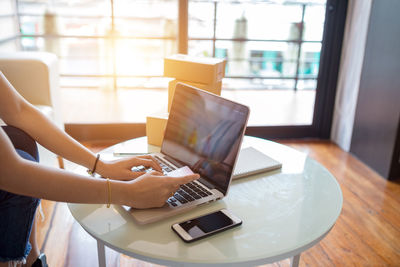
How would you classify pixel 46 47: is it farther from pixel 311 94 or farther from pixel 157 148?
pixel 157 148

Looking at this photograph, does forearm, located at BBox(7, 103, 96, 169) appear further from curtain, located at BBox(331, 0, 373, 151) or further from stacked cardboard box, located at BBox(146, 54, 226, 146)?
curtain, located at BBox(331, 0, 373, 151)

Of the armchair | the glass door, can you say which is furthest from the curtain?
the armchair

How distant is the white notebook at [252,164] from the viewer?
106 centimetres

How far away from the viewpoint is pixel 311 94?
12.8 ft

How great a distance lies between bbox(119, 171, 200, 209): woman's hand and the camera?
803mm

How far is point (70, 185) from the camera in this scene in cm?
78

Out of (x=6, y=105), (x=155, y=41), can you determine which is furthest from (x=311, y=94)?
(x=6, y=105)

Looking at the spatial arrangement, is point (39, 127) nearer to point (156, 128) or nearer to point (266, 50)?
point (156, 128)

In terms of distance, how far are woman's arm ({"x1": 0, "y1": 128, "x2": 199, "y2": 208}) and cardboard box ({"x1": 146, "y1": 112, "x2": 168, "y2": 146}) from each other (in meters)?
0.47

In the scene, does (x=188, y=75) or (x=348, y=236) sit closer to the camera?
(x=188, y=75)

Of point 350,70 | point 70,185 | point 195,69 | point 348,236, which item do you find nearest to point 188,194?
point 70,185

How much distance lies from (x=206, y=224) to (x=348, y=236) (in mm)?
1044

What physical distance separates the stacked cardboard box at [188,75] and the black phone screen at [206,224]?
1.69 feet

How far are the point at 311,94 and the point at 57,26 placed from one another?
2.73 metres
